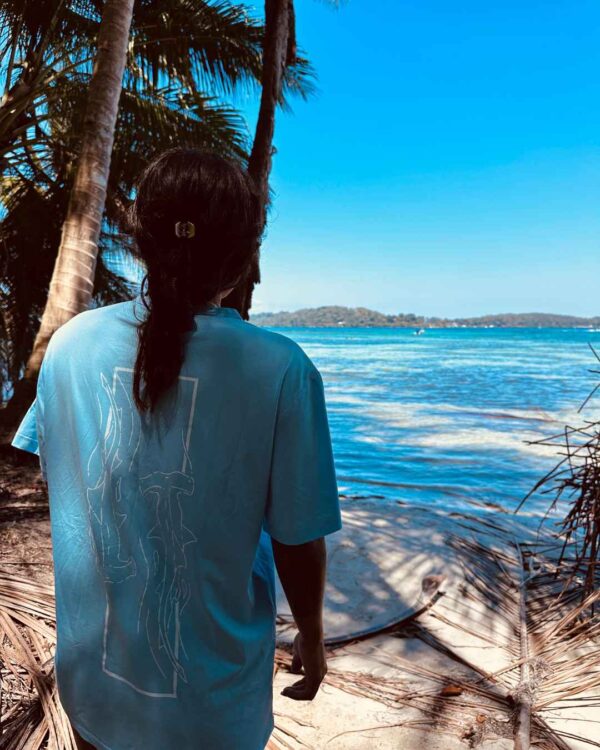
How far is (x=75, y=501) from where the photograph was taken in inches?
38.0

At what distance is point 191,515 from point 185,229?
432 mm

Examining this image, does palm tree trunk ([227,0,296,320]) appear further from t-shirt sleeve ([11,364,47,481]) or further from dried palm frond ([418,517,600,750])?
t-shirt sleeve ([11,364,47,481])

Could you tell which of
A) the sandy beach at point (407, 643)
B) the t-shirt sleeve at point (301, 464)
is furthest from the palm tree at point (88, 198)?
the t-shirt sleeve at point (301, 464)

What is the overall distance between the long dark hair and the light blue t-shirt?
0.10 feet

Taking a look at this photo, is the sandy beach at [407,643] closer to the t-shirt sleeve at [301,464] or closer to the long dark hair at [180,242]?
the t-shirt sleeve at [301,464]

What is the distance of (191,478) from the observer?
846mm

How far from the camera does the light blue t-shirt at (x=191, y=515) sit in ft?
2.72

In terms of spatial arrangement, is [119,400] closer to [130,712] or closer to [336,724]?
[130,712]

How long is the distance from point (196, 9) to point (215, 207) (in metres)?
8.87

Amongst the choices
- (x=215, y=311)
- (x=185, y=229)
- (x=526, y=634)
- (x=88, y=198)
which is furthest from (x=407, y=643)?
(x=88, y=198)

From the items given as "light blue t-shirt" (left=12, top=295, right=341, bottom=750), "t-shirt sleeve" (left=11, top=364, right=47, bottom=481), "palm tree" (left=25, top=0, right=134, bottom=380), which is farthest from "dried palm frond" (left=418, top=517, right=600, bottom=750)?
"palm tree" (left=25, top=0, right=134, bottom=380)

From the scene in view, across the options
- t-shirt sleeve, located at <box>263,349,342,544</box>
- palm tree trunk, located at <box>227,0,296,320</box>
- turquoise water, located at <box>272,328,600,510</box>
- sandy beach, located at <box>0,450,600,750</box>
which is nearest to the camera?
t-shirt sleeve, located at <box>263,349,342,544</box>

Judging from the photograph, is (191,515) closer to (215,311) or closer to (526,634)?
(215,311)

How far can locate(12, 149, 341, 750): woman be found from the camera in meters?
0.83
